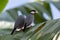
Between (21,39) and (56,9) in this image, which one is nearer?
(21,39)

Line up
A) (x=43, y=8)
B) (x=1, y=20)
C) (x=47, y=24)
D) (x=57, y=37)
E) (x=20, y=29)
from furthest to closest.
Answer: (x=43, y=8)
(x=1, y=20)
(x=20, y=29)
(x=47, y=24)
(x=57, y=37)

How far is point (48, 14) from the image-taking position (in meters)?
2.13

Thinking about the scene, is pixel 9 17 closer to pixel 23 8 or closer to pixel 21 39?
pixel 23 8

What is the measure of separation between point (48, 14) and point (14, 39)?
966 millimetres

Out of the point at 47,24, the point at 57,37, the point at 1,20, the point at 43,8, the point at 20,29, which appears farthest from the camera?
the point at 43,8

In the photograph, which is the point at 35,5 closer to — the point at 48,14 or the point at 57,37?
the point at 48,14

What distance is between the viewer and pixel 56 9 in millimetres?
2168

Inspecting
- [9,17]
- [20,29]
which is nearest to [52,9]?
[9,17]

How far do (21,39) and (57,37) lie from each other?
0.26m

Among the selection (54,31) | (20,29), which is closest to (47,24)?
(54,31)

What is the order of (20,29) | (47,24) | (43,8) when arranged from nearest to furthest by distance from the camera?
(47,24), (20,29), (43,8)

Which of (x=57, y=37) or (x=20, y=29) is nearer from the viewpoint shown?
(x=57, y=37)

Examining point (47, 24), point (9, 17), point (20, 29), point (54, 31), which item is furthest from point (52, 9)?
point (54, 31)

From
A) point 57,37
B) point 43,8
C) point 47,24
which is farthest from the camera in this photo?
point 43,8
